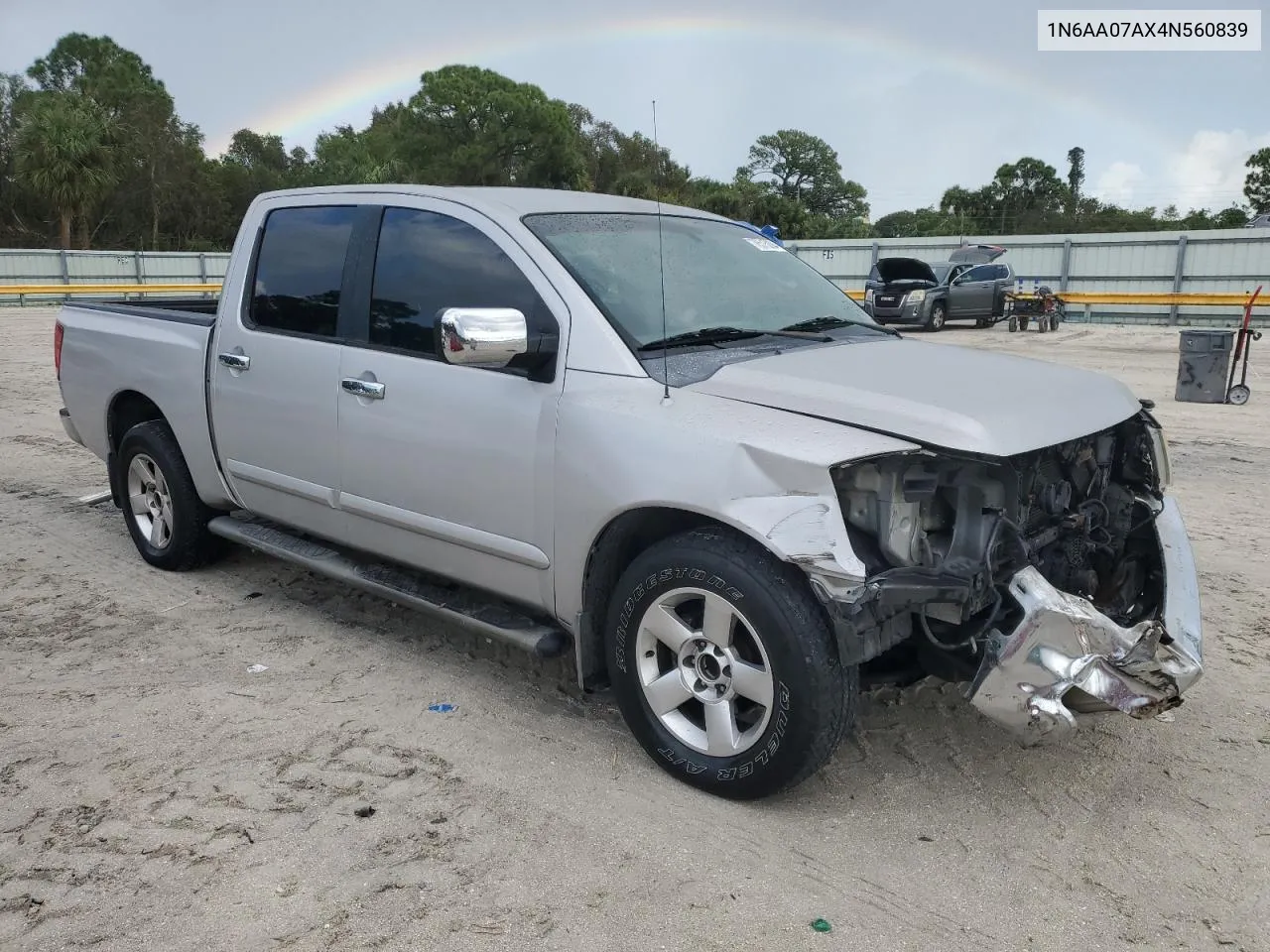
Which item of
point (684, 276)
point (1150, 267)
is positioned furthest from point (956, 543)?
point (1150, 267)

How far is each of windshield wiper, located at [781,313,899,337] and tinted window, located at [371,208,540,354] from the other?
1.03 m

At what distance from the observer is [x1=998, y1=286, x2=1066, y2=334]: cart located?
22.0 m

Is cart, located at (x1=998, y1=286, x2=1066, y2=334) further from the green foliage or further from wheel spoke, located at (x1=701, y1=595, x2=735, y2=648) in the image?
the green foliage

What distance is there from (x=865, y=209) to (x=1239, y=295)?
64361 mm

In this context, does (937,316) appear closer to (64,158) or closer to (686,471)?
(686,471)

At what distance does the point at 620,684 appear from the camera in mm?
3246

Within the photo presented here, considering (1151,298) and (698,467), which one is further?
(1151,298)

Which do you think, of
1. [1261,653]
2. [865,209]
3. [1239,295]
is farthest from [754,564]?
[865,209]

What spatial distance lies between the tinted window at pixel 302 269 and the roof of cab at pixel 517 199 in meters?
0.14

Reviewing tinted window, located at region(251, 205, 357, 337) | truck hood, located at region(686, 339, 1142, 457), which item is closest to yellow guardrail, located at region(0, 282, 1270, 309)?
tinted window, located at region(251, 205, 357, 337)

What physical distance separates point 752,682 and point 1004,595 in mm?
768

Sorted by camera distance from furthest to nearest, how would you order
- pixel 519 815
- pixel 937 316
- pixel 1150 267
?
pixel 1150 267
pixel 937 316
pixel 519 815

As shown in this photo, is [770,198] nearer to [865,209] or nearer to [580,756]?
[865,209]

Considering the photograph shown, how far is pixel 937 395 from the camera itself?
2.96 meters
